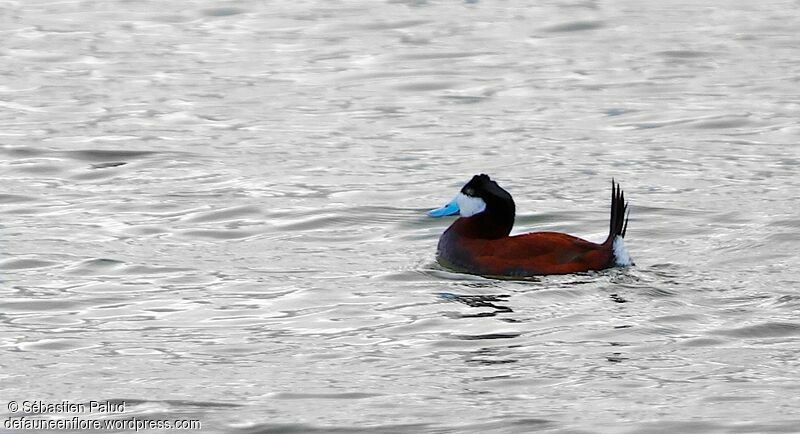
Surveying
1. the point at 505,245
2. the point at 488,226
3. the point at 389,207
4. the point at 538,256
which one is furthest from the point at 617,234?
the point at 389,207

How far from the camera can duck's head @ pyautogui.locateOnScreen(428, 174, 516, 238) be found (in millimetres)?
10406

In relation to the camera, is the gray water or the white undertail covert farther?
the white undertail covert

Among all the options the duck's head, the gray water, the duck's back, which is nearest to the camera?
the gray water

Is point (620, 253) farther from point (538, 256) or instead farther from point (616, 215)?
point (538, 256)

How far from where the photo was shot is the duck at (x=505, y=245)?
9938mm

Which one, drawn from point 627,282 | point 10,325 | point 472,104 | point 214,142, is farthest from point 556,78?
point 10,325

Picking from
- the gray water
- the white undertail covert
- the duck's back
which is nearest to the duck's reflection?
the gray water

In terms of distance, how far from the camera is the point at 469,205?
34.6ft

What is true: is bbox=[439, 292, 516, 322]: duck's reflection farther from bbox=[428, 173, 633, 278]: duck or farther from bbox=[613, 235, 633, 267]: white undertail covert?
bbox=[613, 235, 633, 267]: white undertail covert

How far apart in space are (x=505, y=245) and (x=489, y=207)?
0.41 meters

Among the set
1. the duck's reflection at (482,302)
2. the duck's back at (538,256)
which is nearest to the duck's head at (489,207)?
the duck's back at (538,256)

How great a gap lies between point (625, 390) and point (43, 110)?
859 cm

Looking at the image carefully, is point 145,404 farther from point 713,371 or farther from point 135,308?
point 713,371

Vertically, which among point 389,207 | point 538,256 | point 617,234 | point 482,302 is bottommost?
A: point 389,207
